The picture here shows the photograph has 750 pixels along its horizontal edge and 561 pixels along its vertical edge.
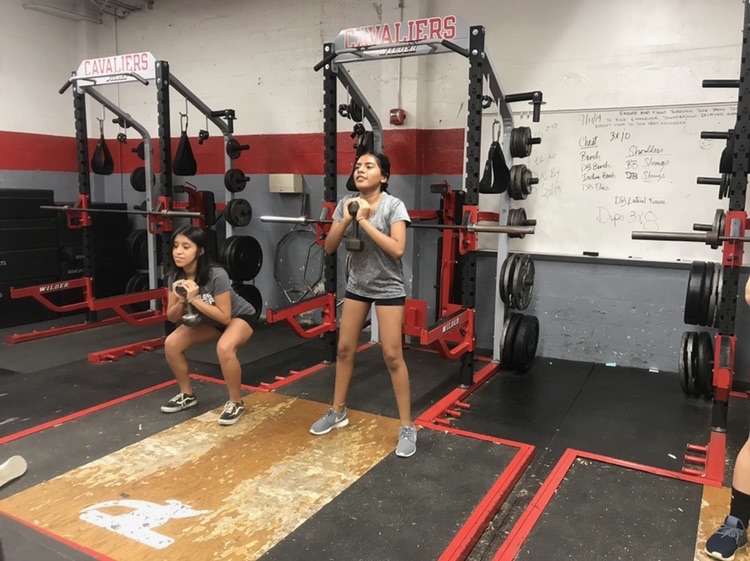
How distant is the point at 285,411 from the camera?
294 cm

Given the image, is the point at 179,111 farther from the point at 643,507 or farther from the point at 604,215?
the point at 643,507

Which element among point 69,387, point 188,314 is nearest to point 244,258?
point 69,387

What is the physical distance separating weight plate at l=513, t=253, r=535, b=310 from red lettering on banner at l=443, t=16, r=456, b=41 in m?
1.32

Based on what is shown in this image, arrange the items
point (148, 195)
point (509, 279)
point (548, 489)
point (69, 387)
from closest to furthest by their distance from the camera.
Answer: point (548, 489) → point (69, 387) → point (509, 279) → point (148, 195)

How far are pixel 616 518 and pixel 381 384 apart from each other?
1.60m

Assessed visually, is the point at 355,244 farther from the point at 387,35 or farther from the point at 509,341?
the point at 509,341

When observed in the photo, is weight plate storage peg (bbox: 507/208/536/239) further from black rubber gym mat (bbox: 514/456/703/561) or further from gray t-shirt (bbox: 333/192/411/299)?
black rubber gym mat (bbox: 514/456/703/561)

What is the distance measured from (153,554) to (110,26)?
5364 mm

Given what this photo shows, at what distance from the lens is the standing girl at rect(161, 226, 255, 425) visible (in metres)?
2.67

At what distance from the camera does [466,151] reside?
11.1 ft

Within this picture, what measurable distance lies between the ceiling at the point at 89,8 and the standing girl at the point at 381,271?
4.08 m

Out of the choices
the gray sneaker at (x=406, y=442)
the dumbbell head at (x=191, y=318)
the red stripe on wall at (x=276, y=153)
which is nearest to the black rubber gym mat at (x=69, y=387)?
the dumbbell head at (x=191, y=318)

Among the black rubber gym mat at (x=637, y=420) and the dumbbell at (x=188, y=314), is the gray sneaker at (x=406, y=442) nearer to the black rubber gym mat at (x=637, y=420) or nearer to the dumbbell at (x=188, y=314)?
the black rubber gym mat at (x=637, y=420)

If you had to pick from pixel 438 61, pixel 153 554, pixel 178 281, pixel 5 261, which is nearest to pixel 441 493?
pixel 153 554
